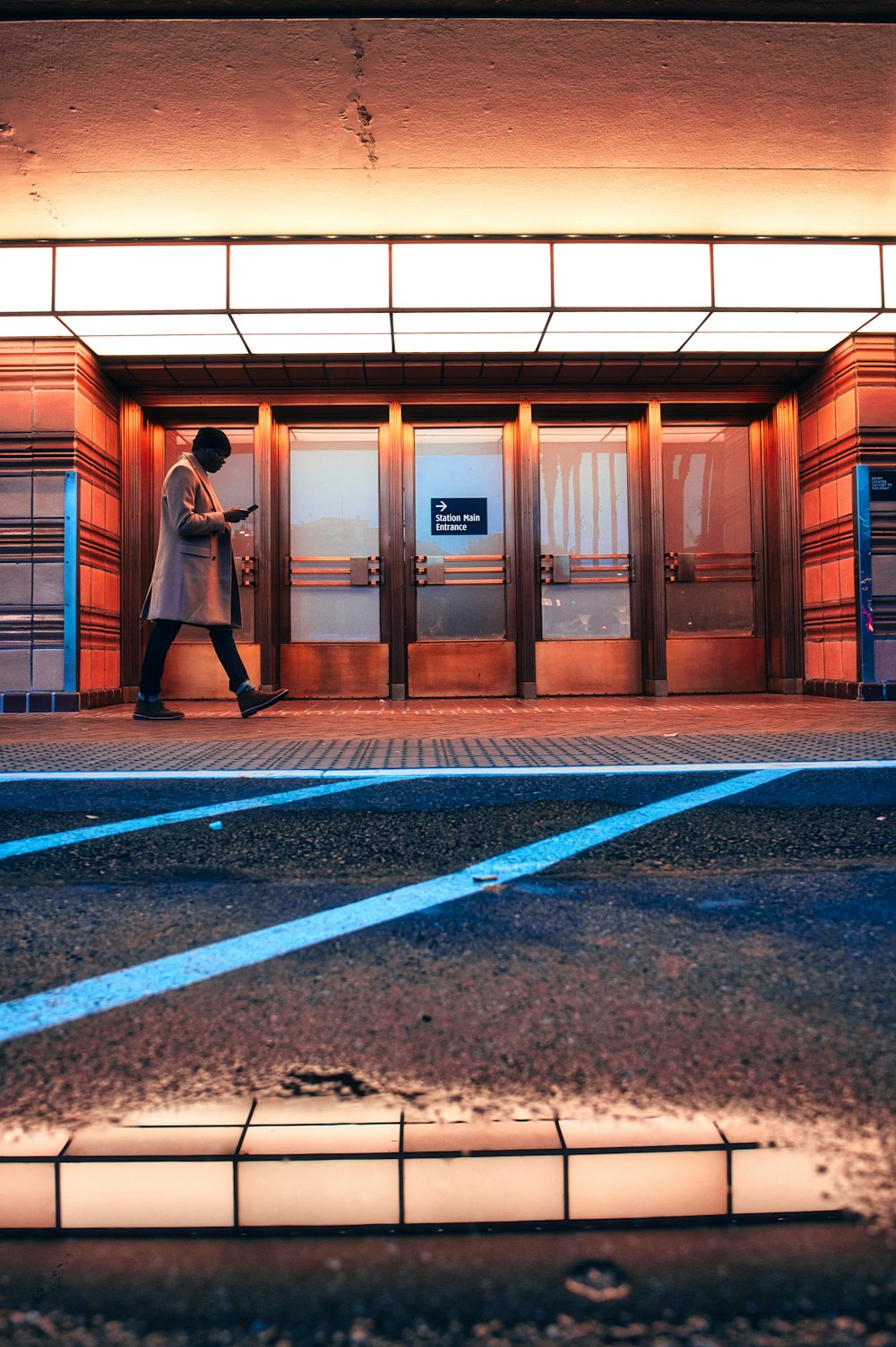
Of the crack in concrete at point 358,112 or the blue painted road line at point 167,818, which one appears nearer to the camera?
the blue painted road line at point 167,818

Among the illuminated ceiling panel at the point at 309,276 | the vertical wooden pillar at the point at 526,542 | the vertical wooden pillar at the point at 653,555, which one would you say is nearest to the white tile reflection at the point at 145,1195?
the illuminated ceiling panel at the point at 309,276

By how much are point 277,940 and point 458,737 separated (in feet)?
12.0

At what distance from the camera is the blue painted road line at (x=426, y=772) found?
3.66 m

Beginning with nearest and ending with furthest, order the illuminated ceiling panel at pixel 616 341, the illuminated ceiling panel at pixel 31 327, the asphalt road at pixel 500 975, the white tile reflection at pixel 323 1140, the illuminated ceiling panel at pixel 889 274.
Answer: the white tile reflection at pixel 323 1140 < the asphalt road at pixel 500 975 < the illuminated ceiling panel at pixel 889 274 < the illuminated ceiling panel at pixel 31 327 < the illuminated ceiling panel at pixel 616 341

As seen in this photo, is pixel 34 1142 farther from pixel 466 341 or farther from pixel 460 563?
pixel 460 563

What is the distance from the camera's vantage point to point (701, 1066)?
3.68 feet

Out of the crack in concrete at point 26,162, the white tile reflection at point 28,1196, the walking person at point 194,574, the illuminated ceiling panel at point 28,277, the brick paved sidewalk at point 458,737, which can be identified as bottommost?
the white tile reflection at point 28,1196

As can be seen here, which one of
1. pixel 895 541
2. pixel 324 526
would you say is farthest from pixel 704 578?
pixel 324 526

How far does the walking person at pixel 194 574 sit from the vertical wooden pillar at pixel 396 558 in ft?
9.39

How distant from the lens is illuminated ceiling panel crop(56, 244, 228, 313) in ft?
24.7

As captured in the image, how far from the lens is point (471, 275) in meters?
7.80

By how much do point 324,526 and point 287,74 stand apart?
4.85 meters

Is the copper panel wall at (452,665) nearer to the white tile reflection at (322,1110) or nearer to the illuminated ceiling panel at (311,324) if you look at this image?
the illuminated ceiling panel at (311,324)

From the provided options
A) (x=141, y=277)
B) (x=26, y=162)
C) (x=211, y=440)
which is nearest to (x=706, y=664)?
(x=211, y=440)
